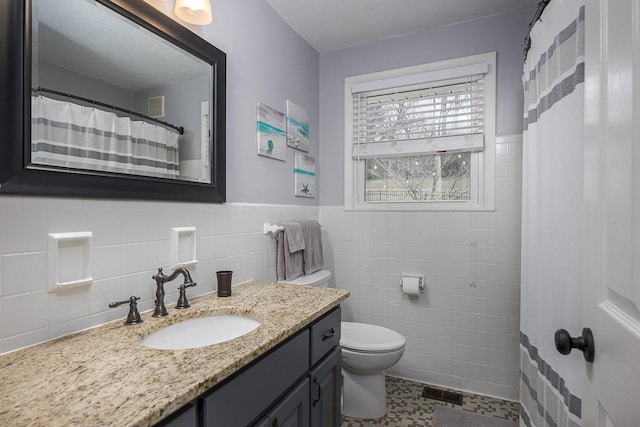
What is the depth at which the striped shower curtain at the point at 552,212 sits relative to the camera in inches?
41.2

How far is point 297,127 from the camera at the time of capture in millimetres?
2291

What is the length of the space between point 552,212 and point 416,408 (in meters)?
1.49

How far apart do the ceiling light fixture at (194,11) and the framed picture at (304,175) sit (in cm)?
107

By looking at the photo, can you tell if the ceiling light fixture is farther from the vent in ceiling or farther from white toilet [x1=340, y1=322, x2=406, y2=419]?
white toilet [x1=340, y1=322, x2=406, y2=419]

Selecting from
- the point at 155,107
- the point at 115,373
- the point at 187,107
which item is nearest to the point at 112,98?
the point at 155,107

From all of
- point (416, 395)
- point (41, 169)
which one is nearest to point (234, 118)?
point (41, 169)

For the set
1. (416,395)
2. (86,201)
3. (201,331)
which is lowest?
(416,395)

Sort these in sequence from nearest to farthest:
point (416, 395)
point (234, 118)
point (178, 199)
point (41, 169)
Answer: point (41, 169)
point (178, 199)
point (234, 118)
point (416, 395)

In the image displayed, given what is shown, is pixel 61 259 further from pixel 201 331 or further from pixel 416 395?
pixel 416 395

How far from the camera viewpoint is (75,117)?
39.9 inches

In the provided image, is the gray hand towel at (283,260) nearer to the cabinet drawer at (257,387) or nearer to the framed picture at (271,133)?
the framed picture at (271,133)

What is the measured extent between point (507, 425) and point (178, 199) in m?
2.15

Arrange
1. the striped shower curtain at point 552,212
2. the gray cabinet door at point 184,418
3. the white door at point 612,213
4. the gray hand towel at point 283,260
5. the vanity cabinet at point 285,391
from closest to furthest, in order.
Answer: the white door at point 612,213 → the gray cabinet door at point 184,418 → the vanity cabinet at point 285,391 → the striped shower curtain at point 552,212 → the gray hand towel at point 283,260

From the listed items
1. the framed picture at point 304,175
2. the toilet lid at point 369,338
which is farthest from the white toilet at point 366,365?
the framed picture at point 304,175
